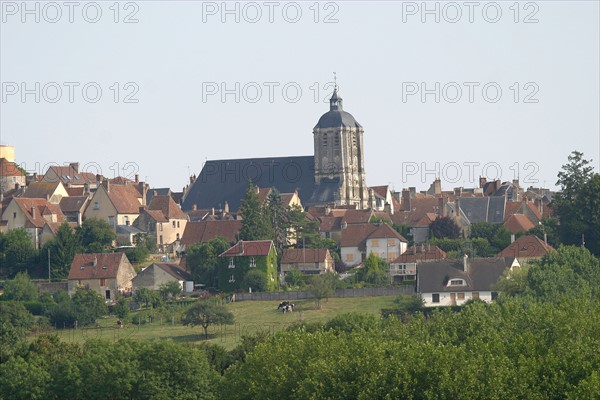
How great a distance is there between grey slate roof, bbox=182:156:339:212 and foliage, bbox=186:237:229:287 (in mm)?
39242

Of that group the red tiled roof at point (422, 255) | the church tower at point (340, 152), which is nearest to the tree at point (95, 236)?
the red tiled roof at point (422, 255)

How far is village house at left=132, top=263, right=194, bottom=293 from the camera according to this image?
346 ft

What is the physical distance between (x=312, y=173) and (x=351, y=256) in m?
36.1

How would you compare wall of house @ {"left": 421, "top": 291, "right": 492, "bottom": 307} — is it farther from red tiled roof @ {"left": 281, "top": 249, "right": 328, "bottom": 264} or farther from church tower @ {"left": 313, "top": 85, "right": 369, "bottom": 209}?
church tower @ {"left": 313, "top": 85, "right": 369, "bottom": 209}

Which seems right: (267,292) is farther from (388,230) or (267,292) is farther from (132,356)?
(132,356)

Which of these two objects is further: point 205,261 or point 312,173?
point 312,173

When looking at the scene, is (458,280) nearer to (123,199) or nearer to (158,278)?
(158,278)

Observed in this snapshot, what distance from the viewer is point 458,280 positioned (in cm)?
9769

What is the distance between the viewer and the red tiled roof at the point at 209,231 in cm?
11838

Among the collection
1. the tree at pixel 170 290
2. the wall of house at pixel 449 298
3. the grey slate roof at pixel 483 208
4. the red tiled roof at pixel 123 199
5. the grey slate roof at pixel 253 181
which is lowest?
the wall of house at pixel 449 298

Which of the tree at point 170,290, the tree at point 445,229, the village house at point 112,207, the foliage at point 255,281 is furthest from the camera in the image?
the village house at point 112,207

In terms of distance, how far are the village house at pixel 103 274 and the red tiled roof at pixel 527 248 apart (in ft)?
73.8

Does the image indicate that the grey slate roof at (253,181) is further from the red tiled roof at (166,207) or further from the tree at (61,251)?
the tree at (61,251)

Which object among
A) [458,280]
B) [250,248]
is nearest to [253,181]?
[250,248]
